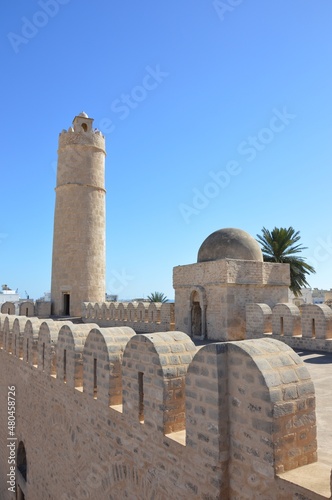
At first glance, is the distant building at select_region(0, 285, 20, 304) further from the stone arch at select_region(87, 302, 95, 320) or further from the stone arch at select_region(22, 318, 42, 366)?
the stone arch at select_region(22, 318, 42, 366)

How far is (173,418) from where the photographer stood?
3.18m

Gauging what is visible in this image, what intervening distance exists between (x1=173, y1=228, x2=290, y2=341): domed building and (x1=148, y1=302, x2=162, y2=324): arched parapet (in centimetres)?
87

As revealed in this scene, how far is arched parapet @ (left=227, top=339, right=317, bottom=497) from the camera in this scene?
2332 mm

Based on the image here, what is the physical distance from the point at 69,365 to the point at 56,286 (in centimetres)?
1400

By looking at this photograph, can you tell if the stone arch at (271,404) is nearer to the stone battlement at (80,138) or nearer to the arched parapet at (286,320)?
the arched parapet at (286,320)

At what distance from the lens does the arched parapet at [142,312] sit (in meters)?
12.7

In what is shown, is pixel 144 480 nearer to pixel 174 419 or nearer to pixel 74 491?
pixel 174 419

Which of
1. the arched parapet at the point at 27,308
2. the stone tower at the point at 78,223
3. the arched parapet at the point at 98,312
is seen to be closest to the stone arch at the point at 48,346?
the arched parapet at the point at 98,312

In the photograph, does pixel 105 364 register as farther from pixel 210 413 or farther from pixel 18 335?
pixel 18 335

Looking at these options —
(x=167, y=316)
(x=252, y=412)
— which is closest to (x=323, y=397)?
(x=252, y=412)

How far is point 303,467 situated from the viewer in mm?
2387

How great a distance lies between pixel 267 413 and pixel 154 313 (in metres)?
10.2

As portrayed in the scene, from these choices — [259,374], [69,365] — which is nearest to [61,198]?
[69,365]

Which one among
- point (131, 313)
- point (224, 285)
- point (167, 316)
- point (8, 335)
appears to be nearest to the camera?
point (8, 335)
